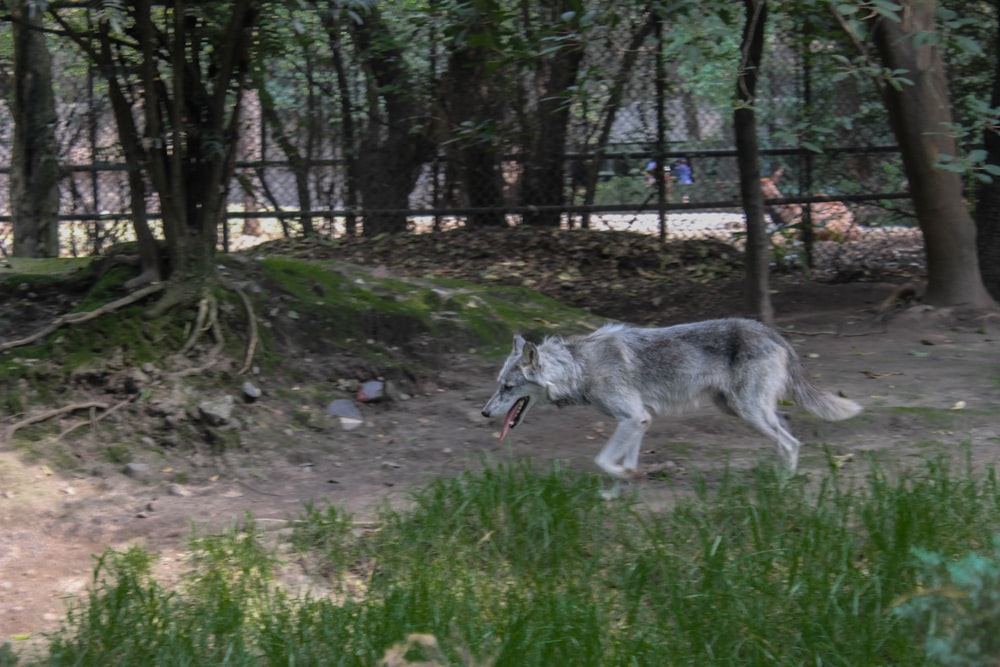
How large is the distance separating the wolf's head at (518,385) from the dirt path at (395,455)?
275mm

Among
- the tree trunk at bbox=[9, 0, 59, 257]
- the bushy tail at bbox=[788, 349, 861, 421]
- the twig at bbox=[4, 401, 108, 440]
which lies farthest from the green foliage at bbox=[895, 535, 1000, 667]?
the tree trunk at bbox=[9, 0, 59, 257]

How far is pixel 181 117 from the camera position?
24.1ft

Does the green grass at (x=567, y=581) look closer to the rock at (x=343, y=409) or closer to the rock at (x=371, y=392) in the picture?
the rock at (x=343, y=409)

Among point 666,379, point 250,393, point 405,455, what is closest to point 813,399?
point 666,379

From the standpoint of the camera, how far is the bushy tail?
605cm

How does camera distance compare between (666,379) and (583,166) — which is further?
(583,166)

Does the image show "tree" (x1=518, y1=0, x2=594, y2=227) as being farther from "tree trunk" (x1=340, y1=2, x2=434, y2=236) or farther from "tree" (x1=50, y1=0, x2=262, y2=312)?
"tree" (x1=50, y1=0, x2=262, y2=312)

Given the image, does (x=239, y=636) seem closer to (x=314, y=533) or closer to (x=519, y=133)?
(x=314, y=533)

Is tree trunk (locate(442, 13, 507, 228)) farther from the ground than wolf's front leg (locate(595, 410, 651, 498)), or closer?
farther from the ground

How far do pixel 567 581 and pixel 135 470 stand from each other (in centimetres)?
302

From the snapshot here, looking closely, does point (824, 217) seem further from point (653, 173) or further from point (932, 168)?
point (932, 168)

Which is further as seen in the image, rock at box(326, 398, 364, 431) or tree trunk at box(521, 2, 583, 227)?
tree trunk at box(521, 2, 583, 227)

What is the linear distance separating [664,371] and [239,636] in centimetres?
305

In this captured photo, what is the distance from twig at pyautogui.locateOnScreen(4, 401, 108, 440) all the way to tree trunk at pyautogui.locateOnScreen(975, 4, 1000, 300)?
787 cm
